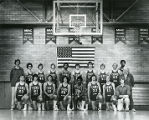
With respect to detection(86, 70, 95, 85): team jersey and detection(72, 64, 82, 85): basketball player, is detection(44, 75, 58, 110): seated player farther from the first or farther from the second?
detection(86, 70, 95, 85): team jersey

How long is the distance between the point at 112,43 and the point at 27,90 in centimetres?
390

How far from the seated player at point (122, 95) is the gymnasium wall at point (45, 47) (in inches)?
65.3

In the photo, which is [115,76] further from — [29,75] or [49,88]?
[29,75]

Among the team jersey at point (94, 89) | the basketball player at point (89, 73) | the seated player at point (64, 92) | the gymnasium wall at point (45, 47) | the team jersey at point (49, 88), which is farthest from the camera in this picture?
the gymnasium wall at point (45, 47)

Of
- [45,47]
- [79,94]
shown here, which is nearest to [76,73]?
[79,94]

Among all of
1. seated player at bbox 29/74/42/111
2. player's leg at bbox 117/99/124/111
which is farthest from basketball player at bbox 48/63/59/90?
player's leg at bbox 117/99/124/111

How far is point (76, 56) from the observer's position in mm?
13969

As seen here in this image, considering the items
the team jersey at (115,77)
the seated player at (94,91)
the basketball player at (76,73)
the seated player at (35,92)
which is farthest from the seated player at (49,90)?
the team jersey at (115,77)

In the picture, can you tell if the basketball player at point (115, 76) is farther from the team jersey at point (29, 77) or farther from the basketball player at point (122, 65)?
the team jersey at point (29, 77)

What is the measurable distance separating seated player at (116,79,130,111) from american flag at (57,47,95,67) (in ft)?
6.81

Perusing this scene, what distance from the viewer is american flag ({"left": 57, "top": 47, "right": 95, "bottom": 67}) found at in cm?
1396

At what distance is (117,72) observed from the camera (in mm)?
12875

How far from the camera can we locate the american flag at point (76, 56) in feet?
45.8

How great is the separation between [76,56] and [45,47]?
1.28 m
